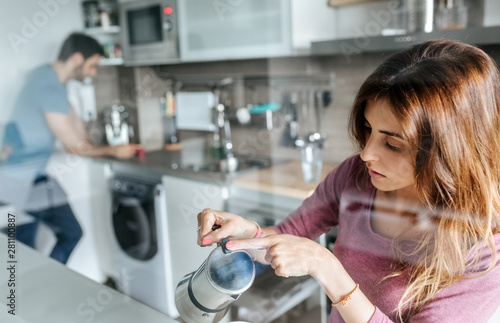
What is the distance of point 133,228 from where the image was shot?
161 centimetres

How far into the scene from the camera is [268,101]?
5.62 feet

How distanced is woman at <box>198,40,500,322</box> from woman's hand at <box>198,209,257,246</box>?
0.25 ft

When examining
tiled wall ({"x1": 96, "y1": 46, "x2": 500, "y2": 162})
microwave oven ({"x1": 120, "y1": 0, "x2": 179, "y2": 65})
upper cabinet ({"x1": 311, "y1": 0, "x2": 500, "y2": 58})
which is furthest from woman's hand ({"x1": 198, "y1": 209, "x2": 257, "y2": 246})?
microwave oven ({"x1": 120, "y1": 0, "x2": 179, "y2": 65})

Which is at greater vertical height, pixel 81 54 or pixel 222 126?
pixel 81 54

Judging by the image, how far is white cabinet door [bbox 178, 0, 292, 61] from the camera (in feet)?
4.68

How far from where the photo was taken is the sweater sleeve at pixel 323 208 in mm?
604

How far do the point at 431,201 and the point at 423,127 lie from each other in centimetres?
8

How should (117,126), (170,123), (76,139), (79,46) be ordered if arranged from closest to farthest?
(79,46), (76,139), (117,126), (170,123)

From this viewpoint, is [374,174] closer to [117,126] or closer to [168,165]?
[168,165]

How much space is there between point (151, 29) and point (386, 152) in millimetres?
1421

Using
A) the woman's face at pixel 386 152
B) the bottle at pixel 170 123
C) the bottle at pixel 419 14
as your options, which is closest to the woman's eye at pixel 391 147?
the woman's face at pixel 386 152

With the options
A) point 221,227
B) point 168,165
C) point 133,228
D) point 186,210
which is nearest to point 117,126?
point 168,165

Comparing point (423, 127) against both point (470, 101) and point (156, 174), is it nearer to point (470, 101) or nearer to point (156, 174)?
point (470, 101)

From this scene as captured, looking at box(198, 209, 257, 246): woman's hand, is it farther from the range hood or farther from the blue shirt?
the blue shirt
